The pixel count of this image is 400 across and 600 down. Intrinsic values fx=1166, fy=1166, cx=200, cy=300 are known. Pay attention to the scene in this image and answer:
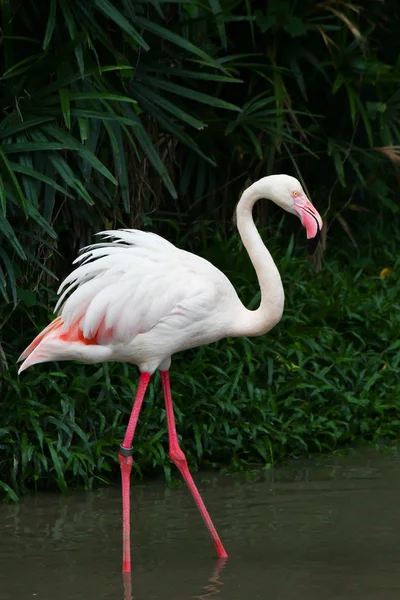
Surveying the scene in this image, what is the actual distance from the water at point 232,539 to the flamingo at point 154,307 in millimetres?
278

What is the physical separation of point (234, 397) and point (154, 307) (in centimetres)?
162

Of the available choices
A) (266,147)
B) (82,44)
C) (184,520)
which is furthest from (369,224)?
(184,520)

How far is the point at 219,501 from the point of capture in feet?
17.9

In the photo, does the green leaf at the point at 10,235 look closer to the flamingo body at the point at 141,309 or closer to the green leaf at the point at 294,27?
the flamingo body at the point at 141,309

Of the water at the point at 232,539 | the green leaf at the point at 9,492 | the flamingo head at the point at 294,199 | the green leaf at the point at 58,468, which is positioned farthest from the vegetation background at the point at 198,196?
the flamingo head at the point at 294,199

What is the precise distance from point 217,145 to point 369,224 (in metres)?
1.60

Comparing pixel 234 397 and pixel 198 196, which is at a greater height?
pixel 198 196

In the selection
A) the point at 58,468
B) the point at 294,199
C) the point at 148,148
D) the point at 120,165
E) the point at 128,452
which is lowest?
the point at 58,468

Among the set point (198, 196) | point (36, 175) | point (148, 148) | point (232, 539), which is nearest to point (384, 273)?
point (198, 196)

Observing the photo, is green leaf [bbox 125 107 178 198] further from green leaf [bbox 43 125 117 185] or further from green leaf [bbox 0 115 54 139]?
green leaf [bbox 0 115 54 139]

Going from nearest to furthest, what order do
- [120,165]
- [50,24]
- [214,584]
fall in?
[214,584] < [50,24] < [120,165]

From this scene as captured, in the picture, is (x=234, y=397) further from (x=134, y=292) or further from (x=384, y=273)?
(x=384, y=273)

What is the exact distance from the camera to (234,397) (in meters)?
6.28

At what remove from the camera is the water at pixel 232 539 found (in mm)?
4234
